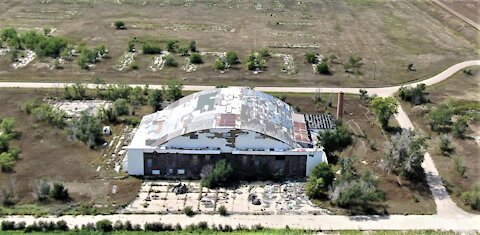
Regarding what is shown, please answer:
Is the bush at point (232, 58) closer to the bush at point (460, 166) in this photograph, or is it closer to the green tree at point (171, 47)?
the green tree at point (171, 47)

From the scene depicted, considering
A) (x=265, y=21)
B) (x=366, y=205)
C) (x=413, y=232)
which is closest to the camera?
(x=413, y=232)

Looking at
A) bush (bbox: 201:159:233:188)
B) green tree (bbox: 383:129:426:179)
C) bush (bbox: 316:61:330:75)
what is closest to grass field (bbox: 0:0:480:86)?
bush (bbox: 316:61:330:75)

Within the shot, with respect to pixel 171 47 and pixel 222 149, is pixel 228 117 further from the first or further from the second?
pixel 171 47

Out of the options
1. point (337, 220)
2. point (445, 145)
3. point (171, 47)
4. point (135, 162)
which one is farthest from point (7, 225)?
point (171, 47)

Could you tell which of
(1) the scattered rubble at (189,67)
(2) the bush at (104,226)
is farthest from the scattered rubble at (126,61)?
(2) the bush at (104,226)

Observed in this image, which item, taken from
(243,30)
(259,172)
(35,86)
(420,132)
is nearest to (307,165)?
(259,172)

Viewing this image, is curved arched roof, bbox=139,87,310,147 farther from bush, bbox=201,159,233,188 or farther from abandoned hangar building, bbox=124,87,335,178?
bush, bbox=201,159,233,188

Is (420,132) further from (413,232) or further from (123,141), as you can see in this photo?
(123,141)
